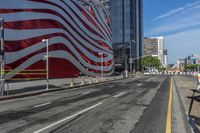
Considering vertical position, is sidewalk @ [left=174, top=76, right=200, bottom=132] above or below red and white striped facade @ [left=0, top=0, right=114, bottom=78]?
below

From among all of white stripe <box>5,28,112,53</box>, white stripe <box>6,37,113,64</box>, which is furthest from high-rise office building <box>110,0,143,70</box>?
white stripe <box>5,28,112,53</box>

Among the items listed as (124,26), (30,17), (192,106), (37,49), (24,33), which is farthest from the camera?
(124,26)

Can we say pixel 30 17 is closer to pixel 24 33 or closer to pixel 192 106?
pixel 24 33

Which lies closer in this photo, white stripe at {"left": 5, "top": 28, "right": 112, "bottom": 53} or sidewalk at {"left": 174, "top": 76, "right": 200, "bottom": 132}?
sidewalk at {"left": 174, "top": 76, "right": 200, "bottom": 132}

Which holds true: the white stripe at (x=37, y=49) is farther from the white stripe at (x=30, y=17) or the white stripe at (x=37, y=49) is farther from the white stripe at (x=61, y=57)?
the white stripe at (x=30, y=17)

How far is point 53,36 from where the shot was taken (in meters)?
49.5

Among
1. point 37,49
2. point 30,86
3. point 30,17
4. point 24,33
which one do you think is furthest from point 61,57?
point 30,86

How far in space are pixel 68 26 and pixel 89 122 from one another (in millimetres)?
48572

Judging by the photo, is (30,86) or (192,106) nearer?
(192,106)

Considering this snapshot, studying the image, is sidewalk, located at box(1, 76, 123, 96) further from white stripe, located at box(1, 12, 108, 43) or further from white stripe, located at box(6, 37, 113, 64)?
white stripe, located at box(1, 12, 108, 43)

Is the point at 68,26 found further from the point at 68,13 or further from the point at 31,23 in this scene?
the point at 31,23

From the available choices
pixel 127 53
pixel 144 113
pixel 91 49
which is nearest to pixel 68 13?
pixel 91 49

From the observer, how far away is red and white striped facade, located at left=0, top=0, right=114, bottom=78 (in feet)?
130

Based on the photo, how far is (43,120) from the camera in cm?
1006
